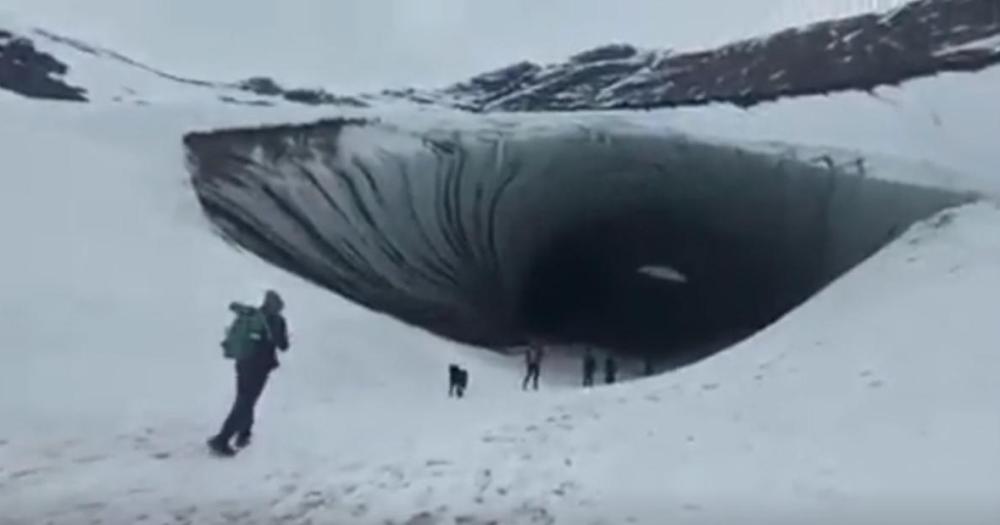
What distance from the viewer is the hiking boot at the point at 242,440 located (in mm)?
2266

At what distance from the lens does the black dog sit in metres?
2.40

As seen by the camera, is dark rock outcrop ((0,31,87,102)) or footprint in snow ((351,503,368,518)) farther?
dark rock outcrop ((0,31,87,102))

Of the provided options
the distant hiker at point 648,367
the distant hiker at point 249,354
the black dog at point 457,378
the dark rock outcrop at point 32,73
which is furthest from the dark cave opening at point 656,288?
the dark rock outcrop at point 32,73

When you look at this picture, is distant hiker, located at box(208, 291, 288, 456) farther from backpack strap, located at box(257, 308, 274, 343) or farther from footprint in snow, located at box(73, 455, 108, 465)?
footprint in snow, located at box(73, 455, 108, 465)

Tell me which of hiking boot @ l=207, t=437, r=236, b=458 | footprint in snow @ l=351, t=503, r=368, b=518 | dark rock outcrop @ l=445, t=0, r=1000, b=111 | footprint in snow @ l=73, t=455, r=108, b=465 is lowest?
footprint in snow @ l=351, t=503, r=368, b=518

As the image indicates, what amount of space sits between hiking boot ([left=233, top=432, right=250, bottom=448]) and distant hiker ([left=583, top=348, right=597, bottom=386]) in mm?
541

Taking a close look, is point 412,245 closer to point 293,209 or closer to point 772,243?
point 293,209

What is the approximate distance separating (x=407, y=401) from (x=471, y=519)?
0.93ft

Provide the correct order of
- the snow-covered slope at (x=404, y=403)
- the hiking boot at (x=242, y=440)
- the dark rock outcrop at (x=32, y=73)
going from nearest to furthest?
1. the snow-covered slope at (x=404, y=403)
2. the hiking boot at (x=242, y=440)
3. the dark rock outcrop at (x=32, y=73)

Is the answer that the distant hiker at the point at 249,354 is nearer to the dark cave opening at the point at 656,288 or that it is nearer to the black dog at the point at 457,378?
the black dog at the point at 457,378

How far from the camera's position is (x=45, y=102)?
2529mm

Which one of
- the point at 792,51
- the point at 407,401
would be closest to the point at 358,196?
the point at 407,401

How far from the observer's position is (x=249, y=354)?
2.33m

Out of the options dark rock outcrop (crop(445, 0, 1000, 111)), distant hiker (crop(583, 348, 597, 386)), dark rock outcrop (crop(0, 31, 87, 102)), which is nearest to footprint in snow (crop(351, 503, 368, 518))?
distant hiker (crop(583, 348, 597, 386))
